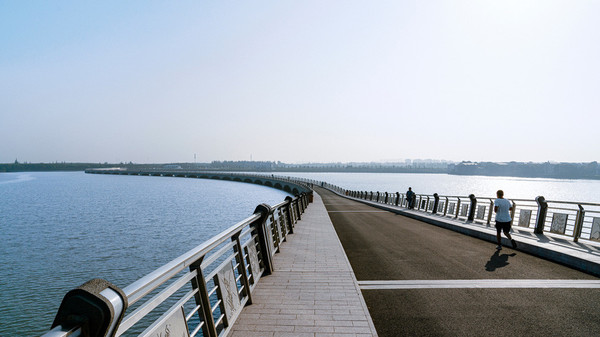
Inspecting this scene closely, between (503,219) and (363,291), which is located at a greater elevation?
(503,219)

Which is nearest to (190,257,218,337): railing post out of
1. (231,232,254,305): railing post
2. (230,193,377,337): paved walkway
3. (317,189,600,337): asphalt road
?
(230,193,377,337): paved walkway

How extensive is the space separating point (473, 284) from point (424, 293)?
1.32m

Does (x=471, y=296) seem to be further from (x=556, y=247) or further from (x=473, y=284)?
(x=556, y=247)

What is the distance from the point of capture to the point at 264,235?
7.90 meters

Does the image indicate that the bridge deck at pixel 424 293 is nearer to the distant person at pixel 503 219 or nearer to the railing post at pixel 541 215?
the distant person at pixel 503 219

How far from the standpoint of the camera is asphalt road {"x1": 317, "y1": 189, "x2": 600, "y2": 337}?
18.0 feet

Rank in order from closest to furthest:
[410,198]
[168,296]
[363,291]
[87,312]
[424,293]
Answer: [87,312] → [168,296] → [424,293] → [363,291] → [410,198]

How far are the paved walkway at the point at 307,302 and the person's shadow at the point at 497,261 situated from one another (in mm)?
3442

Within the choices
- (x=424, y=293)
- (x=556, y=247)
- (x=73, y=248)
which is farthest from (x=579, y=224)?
(x=73, y=248)

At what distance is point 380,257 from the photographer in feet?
34.6

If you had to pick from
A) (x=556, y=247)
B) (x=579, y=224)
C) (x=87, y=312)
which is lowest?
(x=556, y=247)

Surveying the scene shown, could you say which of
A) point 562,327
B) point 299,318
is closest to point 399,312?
point 299,318

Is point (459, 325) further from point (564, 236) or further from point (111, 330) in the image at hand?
point (564, 236)

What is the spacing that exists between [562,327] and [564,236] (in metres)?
9.68
